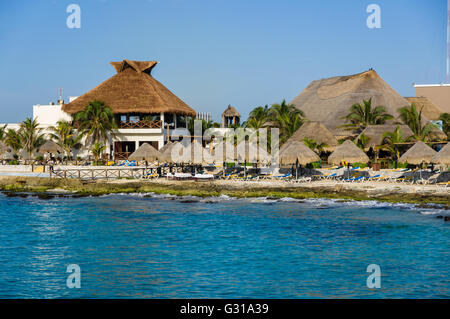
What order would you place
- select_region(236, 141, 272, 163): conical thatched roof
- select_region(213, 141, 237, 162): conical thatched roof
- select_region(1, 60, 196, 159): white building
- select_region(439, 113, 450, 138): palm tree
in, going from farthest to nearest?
select_region(1, 60, 196, 159): white building < select_region(439, 113, 450, 138): palm tree < select_region(213, 141, 237, 162): conical thatched roof < select_region(236, 141, 272, 163): conical thatched roof

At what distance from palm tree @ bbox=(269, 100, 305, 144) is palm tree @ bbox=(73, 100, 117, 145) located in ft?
44.0

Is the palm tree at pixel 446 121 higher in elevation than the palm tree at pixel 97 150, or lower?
higher

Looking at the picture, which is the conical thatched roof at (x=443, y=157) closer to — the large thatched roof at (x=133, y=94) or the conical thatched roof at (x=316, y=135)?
the conical thatched roof at (x=316, y=135)

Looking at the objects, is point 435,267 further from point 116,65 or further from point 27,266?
point 116,65

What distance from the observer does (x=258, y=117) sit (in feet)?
154

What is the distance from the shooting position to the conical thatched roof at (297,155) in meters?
29.7

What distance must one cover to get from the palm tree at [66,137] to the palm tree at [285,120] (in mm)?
16390

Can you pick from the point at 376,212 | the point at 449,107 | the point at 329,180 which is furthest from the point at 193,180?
the point at 449,107

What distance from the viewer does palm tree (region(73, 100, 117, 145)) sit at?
4372 cm

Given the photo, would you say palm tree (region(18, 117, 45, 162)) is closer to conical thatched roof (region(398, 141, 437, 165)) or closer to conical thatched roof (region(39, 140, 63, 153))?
conical thatched roof (region(39, 140, 63, 153))

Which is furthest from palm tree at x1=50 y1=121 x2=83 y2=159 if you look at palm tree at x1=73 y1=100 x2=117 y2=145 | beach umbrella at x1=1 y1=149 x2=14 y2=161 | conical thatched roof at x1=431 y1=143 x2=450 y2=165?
conical thatched roof at x1=431 y1=143 x2=450 y2=165

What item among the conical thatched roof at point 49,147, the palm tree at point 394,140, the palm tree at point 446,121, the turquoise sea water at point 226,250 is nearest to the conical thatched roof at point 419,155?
the turquoise sea water at point 226,250

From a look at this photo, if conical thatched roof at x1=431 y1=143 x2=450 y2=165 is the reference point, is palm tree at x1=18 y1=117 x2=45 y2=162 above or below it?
above

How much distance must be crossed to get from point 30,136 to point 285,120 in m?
22.4
